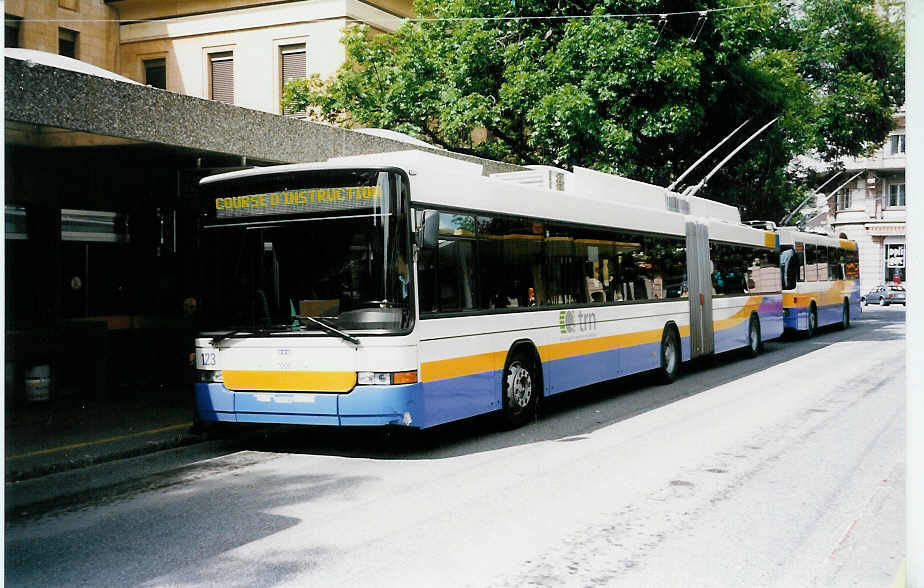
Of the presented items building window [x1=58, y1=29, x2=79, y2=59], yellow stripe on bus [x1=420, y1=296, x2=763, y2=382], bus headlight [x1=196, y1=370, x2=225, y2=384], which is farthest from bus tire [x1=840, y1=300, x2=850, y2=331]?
bus headlight [x1=196, y1=370, x2=225, y2=384]

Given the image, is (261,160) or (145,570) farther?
(261,160)

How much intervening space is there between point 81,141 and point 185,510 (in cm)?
557

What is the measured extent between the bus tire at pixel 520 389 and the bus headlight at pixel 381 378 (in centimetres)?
211

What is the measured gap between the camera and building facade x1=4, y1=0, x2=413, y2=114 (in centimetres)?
2797

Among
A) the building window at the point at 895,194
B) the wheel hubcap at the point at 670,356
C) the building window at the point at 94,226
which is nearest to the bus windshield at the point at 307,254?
the building window at the point at 94,226

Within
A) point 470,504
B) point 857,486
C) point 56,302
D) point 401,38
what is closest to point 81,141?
point 56,302

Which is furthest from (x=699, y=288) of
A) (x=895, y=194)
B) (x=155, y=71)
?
(x=895, y=194)

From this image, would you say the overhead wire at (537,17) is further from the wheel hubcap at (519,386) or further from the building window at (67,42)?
the wheel hubcap at (519,386)

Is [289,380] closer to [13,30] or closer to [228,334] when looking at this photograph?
[228,334]

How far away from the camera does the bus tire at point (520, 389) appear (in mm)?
10711

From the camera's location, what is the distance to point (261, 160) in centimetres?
1241

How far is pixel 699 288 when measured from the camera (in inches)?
683

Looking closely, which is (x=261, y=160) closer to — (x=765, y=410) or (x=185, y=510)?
(x=185, y=510)

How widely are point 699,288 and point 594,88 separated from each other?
6.34 m
